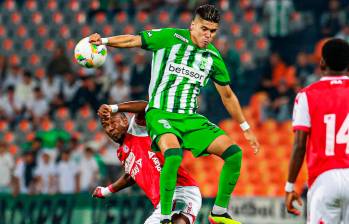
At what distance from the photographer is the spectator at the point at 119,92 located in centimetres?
1803

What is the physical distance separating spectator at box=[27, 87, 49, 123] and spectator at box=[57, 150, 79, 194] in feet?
8.40

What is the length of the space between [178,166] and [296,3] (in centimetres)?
1213

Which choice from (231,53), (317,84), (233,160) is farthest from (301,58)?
(317,84)

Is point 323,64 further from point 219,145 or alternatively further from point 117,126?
point 117,126

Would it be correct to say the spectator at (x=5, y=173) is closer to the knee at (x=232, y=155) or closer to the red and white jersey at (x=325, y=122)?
the knee at (x=232, y=155)

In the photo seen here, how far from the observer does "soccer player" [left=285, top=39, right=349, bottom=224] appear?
6.95 metres

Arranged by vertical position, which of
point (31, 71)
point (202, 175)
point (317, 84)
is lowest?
point (202, 175)

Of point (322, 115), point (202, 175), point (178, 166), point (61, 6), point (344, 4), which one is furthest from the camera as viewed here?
point (61, 6)

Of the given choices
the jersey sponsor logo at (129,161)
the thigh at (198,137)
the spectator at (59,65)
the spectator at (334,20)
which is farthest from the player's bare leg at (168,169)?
the spectator at (59,65)

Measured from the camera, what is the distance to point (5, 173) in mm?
16219

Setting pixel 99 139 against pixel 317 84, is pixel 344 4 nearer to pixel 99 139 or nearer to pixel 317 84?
pixel 99 139

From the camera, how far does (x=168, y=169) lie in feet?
27.1

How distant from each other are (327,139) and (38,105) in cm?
1229

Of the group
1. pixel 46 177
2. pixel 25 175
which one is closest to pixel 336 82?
pixel 46 177
